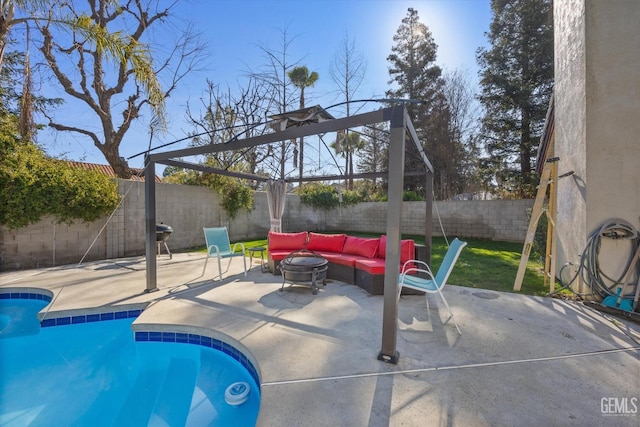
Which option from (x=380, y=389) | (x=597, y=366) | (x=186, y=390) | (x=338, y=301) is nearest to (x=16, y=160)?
(x=186, y=390)

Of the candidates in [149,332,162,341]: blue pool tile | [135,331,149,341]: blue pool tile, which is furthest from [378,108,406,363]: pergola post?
[135,331,149,341]: blue pool tile

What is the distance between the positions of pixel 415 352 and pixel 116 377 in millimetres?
3113

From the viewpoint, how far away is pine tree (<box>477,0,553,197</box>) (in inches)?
490

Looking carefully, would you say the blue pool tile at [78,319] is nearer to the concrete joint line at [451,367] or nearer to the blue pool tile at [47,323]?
the blue pool tile at [47,323]

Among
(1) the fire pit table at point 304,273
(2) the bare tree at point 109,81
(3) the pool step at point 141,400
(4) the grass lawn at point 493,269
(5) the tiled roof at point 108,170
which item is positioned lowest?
(3) the pool step at point 141,400

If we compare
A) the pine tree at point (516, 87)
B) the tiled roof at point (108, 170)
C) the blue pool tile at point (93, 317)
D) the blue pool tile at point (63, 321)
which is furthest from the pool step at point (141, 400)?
the pine tree at point (516, 87)

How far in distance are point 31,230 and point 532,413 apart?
927 centimetres

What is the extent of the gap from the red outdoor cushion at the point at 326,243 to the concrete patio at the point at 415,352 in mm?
1286

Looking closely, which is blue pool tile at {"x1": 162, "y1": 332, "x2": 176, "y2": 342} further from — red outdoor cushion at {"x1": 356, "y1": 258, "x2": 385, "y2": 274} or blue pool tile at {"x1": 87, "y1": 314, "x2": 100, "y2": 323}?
red outdoor cushion at {"x1": 356, "y1": 258, "x2": 385, "y2": 274}

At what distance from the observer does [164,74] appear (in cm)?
1237

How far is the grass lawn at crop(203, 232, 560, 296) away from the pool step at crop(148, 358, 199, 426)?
448cm

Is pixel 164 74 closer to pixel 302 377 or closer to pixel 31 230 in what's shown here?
pixel 31 230

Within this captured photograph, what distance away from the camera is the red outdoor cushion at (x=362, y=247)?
5.40m
